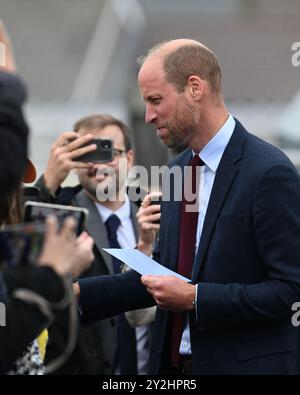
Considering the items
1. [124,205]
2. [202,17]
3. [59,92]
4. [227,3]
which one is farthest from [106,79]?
[124,205]

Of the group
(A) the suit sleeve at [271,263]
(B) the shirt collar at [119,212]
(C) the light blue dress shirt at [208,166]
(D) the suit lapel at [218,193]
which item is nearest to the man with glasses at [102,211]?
(B) the shirt collar at [119,212]

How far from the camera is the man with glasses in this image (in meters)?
4.48

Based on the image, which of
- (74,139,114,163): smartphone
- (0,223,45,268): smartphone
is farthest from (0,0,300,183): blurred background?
(0,223,45,268): smartphone

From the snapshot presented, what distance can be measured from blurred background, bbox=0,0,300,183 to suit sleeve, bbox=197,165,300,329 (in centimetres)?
888

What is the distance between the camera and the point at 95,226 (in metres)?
4.76

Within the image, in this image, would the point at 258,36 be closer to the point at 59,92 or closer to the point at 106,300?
the point at 59,92

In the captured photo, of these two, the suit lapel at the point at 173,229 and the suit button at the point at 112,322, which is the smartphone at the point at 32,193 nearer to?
the suit lapel at the point at 173,229

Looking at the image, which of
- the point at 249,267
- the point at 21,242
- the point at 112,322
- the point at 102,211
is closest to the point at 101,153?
the point at 102,211

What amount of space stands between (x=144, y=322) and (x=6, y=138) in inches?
93.4

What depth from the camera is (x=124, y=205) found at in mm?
4922

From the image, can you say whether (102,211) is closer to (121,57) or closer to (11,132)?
(11,132)

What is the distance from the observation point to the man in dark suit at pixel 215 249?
3.37m

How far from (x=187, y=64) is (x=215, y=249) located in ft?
2.25

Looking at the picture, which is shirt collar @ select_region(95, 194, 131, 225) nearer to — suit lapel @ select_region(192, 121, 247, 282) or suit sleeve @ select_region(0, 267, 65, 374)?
suit lapel @ select_region(192, 121, 247, 282)
